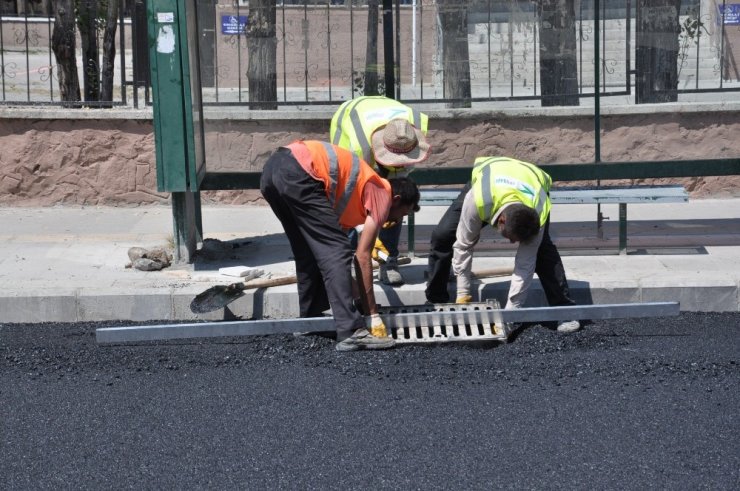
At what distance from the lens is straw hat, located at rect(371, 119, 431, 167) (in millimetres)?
6242

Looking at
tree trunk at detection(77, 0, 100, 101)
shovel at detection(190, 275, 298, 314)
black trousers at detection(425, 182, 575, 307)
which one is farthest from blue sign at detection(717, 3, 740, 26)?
tree trunk at detection(77, 0, 100, 101)

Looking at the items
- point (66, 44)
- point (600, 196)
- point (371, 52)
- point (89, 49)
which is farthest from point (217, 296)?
point (89, 49)

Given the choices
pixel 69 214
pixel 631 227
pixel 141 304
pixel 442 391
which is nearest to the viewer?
pixel 442 391

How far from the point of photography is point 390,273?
265 inches

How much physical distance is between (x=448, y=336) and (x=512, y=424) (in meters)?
1.16

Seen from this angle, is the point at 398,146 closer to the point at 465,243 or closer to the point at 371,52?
the point at 465,243

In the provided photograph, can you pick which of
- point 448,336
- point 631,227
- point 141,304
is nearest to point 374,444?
point 448,336

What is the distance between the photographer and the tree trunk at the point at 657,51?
7.80m

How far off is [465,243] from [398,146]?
2.28 ft

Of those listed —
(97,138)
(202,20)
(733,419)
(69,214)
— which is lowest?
(733,419)

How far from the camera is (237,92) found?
781cm

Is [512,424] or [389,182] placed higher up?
[389,182]

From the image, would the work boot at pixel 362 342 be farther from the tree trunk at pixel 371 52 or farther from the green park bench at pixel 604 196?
the tree trunk at pixel 371 52

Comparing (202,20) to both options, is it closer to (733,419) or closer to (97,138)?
(97,138)
